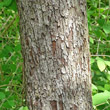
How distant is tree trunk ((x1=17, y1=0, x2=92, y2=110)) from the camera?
114 cm

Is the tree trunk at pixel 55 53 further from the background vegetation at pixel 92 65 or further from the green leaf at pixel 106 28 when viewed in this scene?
the green leaf at pixel 106 28

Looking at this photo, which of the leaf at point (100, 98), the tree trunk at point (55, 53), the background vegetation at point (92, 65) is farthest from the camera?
the background vegetation at point (92, 65)

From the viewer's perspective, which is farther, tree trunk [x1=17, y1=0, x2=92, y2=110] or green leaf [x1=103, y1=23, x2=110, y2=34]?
green leaf [x1=103, y1=23, x2=110, y2=34]

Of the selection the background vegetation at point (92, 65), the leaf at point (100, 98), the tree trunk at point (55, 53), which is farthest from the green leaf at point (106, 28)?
the leaf at point (100, 98)

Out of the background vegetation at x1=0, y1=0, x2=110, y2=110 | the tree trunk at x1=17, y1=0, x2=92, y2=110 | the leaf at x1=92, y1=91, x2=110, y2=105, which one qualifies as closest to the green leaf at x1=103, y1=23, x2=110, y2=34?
the background vegetation at x1=0, y1=0, x2=110, y2=110

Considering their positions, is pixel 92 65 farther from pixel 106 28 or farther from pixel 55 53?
pixel 55 53

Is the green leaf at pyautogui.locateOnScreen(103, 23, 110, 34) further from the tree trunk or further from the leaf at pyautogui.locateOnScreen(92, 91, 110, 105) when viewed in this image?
the leaf at pyautogui.locateOnScreen(92, 91, 110, 105)

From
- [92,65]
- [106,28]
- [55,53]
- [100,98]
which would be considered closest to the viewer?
[55,53]

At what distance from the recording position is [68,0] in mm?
1135

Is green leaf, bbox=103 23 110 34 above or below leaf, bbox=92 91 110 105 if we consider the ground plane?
above

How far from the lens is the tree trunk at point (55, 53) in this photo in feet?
3.75

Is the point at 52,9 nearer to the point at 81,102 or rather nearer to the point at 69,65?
the point at 69,65

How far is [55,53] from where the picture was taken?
1171mm

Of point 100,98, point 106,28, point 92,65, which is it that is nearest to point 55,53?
point 100,98
